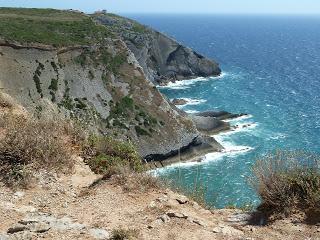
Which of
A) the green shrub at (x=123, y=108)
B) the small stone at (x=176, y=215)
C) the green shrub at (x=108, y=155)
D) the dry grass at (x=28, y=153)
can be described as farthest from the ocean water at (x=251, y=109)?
the small stone at (x=176, y=215)

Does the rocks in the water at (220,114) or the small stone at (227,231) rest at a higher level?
the small stone at (227,231)

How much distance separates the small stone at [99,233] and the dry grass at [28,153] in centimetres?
251

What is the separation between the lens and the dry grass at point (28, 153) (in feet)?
34.9

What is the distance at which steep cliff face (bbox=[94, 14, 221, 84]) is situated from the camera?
4998 inches

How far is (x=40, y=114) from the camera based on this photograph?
1380 cm

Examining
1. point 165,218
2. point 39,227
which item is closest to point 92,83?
Result: point 165,218

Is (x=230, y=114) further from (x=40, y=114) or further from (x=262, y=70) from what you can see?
(x=40, y=114)

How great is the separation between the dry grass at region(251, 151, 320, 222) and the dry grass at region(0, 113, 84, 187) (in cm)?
463

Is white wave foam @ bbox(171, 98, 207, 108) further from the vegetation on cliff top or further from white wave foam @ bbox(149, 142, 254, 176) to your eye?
white wave foam @ bbox(149, 142, 254, 176)

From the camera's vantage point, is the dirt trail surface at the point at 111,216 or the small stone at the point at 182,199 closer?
the dirt trail surface at the point at 111,216

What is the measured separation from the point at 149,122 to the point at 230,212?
60.8m

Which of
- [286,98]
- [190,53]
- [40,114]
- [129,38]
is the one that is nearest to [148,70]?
[129,38]

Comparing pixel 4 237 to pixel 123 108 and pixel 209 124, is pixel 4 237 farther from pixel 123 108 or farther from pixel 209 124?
pixel 209 124

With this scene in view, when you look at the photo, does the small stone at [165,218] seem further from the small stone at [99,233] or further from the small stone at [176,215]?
the small stone at [99,233]
